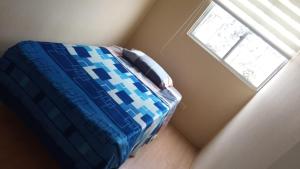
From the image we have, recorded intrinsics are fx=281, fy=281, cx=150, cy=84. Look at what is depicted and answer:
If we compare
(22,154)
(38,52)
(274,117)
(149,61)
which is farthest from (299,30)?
(22,154)

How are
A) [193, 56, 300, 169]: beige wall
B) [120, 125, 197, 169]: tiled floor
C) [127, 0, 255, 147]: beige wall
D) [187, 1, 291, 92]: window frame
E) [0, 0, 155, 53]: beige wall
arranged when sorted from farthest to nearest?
1. [127, 0, 255, 147]: beige wall
2. [187, 1, 291, 92]: window frame
3. [120, 125, 197, 169]: tiled floor
4. [0, 0, 155, 53]: beige wall
5. [193, 56, 300, 169]: beige wall

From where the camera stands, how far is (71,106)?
6.41 feet

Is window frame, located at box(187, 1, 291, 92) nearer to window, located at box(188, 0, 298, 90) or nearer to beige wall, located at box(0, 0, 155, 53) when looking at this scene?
window, located at box(188, 0, 298, 90)

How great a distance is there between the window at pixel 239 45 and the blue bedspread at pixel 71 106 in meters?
1.65

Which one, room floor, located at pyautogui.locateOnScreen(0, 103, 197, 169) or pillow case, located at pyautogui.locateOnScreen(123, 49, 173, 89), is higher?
pillow case, located at pyautogui.locateOnScreen(123, 49, 173, 89)

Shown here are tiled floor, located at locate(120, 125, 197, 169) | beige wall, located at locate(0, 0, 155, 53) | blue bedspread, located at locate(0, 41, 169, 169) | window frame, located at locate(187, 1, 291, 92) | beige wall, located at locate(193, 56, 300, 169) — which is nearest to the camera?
beige wall, located at locate(193, 56, 300, 169)

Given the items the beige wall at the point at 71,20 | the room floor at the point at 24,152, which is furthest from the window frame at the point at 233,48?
the room floor at the point at 24,152

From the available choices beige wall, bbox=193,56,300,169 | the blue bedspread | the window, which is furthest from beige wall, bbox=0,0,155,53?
beige wall, bbox=193,56,300,169

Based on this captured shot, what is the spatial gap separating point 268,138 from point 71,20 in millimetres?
2082

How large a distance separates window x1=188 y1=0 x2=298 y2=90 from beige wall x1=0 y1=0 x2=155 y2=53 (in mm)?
872

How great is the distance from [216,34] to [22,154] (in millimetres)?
2778

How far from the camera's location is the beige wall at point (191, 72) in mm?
3625

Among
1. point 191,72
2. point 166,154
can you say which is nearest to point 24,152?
point 166,154

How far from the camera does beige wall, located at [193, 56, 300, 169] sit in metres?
1.45
